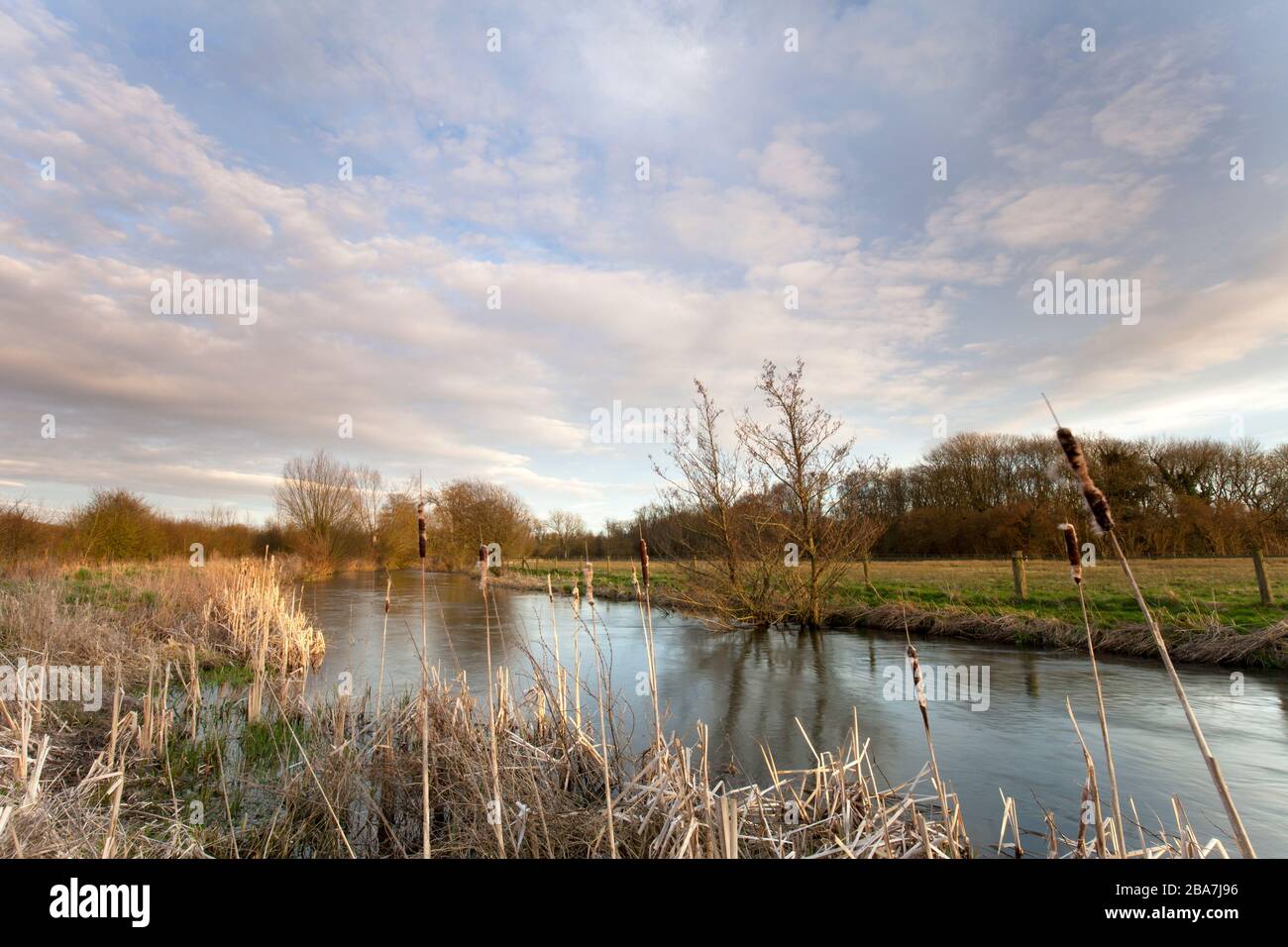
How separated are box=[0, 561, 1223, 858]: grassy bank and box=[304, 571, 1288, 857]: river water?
61 centimetres

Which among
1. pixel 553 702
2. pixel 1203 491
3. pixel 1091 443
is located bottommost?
pixel 553 702

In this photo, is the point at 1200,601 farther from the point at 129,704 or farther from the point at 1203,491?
the point at 1203,491

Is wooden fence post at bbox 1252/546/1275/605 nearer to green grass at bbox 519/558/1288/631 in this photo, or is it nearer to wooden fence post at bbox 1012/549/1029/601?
Answer: green grass at bbox 519/558/1288/631

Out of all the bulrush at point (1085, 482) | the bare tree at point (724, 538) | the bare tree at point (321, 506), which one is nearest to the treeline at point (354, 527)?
the bare tree at point (321, 506)

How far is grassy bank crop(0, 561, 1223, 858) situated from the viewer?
3.42 meters

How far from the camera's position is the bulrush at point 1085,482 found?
1.50 meters

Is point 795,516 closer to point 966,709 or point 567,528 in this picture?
point 966,709

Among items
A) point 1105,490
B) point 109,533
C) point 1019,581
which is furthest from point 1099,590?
point 109,533

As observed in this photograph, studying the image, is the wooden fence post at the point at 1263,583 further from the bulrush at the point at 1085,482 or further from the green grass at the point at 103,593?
the green grass at the point at 103,593

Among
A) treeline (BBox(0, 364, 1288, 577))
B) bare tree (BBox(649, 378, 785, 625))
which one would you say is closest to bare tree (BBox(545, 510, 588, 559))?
treeline (BBox(0, 364, 1288, 577))

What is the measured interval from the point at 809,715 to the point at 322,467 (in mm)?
40874

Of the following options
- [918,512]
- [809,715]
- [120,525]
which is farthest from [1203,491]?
[120,525]

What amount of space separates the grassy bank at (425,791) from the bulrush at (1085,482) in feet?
4.58
